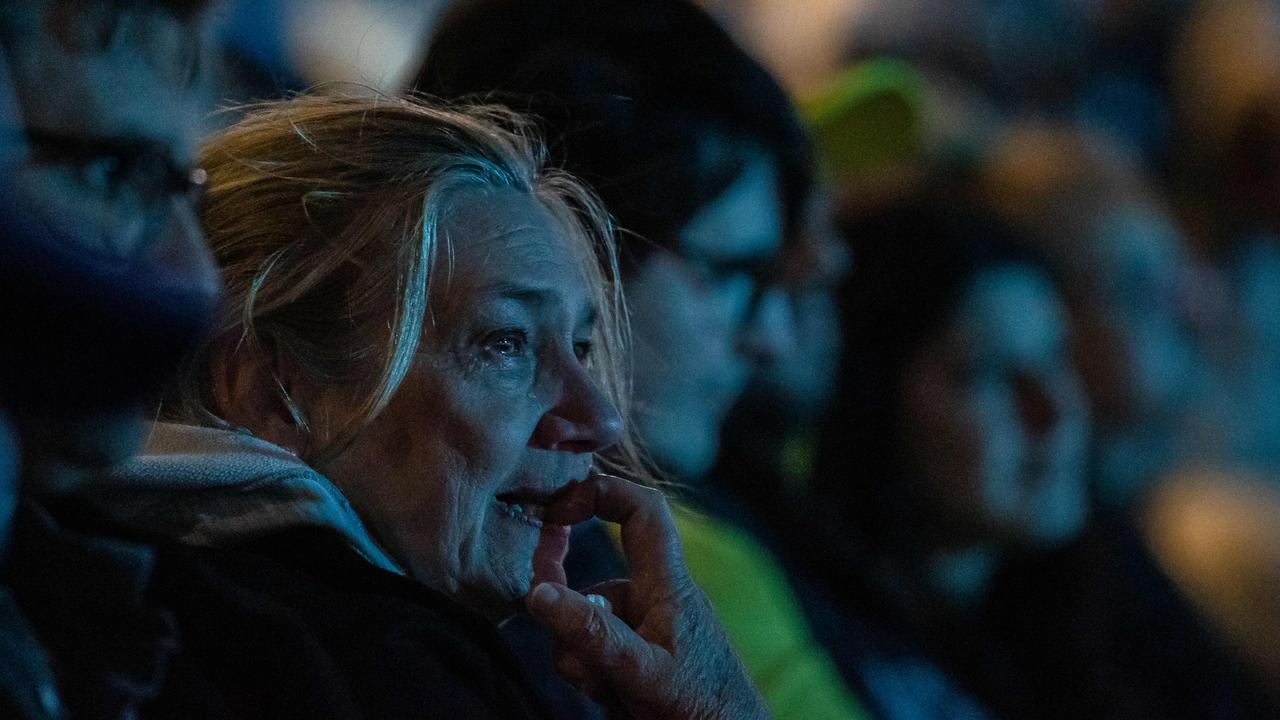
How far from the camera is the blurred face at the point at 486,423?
4.10ft

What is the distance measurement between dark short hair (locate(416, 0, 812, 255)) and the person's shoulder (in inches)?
28.0

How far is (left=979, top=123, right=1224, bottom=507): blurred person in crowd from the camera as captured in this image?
3.38 meters

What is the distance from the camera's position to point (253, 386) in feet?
4.17

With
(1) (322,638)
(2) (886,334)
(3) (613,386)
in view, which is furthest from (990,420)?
(1) (322,638)

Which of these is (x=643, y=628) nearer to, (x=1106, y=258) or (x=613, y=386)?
(x=613, y=386)

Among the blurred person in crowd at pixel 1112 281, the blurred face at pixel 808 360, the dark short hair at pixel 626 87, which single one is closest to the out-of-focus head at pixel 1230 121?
the blurred person in crowd at pixel 1112 281

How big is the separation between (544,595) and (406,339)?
247 mm

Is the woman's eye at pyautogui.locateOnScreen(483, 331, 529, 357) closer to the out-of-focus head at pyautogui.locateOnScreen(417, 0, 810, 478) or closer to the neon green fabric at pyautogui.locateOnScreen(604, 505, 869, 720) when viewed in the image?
the out-of-focus head at pyautogui.locateOnScreen(417, 0, 810, 478)

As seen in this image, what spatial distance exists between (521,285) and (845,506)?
1.48 m

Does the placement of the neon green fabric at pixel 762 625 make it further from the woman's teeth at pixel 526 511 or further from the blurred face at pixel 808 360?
the woman's teeth at pixel 526 511

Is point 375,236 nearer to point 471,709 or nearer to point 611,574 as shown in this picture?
point 471,709

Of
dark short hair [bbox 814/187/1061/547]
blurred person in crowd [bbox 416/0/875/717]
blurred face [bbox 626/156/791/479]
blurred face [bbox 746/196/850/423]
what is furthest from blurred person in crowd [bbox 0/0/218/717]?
dark short hair [bbox 814/187/1061/547]

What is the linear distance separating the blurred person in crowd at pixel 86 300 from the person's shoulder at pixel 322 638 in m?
0.06

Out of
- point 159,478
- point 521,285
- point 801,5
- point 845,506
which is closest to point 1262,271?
point 801,5
